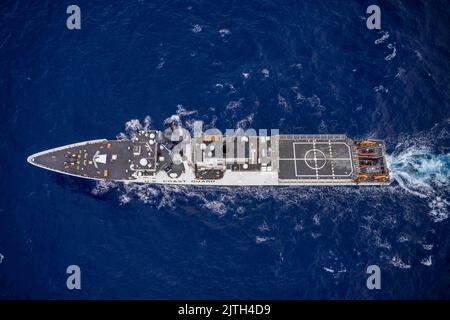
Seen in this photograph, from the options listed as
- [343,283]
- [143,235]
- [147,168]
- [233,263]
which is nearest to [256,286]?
[233,263]

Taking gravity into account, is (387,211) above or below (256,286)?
above

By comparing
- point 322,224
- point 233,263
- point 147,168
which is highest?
point 147,168

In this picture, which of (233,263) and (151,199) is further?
(151,199)

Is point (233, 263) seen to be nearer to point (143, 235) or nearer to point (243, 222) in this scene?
point (243, 222)

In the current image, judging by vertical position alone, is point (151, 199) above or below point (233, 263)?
above
